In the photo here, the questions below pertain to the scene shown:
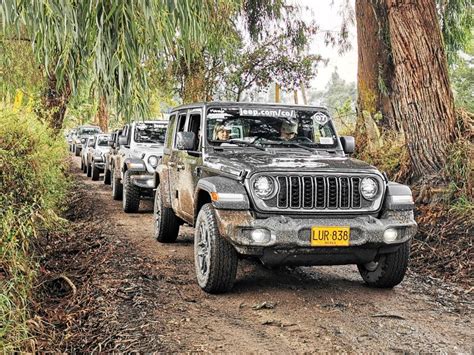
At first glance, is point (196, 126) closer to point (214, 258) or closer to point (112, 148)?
point (214, 258)

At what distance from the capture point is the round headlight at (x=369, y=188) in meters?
4.91

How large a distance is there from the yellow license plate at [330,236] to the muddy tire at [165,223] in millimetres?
2976

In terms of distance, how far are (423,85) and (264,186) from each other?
439 cm

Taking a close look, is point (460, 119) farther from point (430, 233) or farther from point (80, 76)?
point (80, 76)

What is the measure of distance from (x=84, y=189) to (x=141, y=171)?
4633 millimetres

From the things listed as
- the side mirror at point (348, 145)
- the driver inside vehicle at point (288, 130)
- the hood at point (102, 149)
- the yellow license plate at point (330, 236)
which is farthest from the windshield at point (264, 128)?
the hood at point (102, 149)

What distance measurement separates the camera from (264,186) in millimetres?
4746

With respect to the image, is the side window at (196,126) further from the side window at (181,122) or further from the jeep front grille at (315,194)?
the jeep front grille at (315,194)

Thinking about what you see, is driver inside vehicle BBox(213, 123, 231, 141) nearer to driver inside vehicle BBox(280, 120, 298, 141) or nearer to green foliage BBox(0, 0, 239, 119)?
driver inside vehicle BBox(280, 120, 298, 141)

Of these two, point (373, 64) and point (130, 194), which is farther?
point (373, 64)

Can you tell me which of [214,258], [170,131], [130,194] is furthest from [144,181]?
[214,258]

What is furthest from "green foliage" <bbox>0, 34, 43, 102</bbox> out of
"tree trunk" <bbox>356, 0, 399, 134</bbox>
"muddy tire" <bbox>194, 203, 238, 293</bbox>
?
"tree trunk" <bbox>356, 0, 399, 134</bbox>

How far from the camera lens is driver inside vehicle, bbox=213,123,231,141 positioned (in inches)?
237

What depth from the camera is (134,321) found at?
4379 mm
